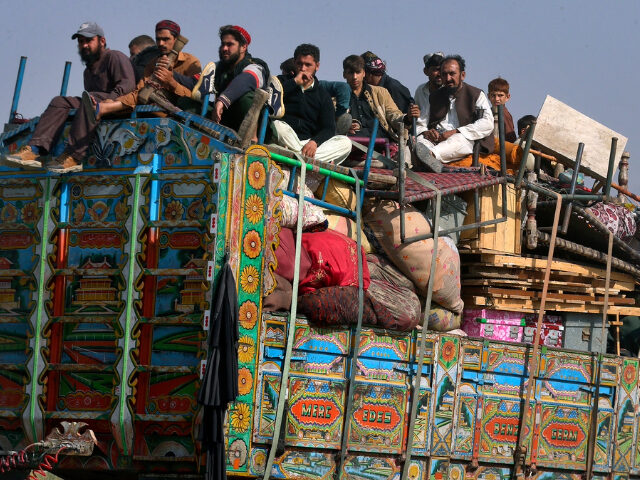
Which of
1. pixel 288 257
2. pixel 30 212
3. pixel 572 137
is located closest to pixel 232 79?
pixel 288 257

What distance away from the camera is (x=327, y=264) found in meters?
7.71

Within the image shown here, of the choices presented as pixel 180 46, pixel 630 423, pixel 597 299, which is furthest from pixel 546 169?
pixel 180 46

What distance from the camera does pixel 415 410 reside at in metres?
7.83

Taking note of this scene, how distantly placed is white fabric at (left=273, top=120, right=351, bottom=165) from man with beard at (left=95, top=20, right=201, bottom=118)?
0.72 m

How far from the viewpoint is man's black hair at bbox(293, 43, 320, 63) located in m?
9.45

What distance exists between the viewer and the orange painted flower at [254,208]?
23.2ft

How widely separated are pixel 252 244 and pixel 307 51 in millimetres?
2874

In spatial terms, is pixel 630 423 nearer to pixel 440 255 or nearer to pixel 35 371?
pixel 440 255

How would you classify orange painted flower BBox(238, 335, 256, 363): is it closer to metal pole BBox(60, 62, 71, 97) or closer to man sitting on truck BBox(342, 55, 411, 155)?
metal pole BBox(60, 62, 71, 97)

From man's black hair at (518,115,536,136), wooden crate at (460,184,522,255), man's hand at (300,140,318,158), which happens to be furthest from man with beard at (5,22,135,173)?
man's black hair at (518,115,536,136)

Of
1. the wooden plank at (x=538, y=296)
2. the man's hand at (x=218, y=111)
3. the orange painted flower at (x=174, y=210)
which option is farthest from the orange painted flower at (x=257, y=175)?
the wooden plank at (x=538, y=296)

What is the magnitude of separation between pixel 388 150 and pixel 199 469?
3.78 metres

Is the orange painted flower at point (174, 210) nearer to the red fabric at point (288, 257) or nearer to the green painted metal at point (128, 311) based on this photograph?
the green painted metal at point (128, 311)

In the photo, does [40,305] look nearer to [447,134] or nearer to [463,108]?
[447,134]
